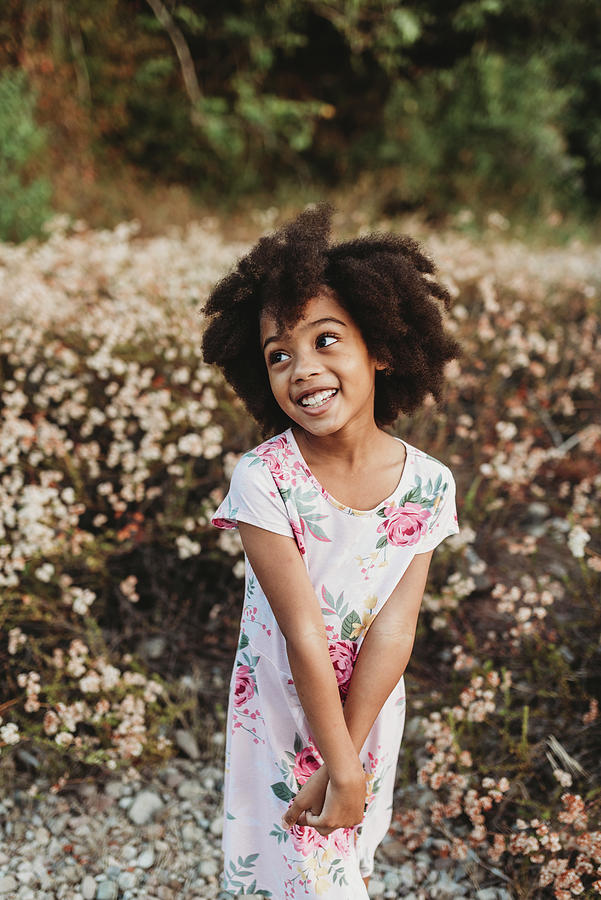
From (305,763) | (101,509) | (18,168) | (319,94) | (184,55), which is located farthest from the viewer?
(319,94)

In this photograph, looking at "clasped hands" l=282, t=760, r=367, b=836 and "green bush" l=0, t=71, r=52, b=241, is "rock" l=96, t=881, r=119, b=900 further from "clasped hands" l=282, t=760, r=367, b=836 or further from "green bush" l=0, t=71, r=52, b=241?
"green bush" l=0, t=71, r=52, b=241

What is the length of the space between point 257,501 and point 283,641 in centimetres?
34

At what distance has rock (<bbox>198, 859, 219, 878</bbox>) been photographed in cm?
214

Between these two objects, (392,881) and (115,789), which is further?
(115,789)

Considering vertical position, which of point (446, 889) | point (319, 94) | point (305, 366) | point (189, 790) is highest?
point (319, 94)

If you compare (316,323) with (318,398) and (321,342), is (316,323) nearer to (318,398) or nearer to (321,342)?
(321,342)

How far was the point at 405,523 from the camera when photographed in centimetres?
148

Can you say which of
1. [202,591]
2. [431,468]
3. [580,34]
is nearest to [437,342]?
[431,468]

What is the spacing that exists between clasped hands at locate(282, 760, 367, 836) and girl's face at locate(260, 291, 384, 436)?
664 millimetres

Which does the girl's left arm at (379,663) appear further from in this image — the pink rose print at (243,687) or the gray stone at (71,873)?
the gray stone at (71,873)

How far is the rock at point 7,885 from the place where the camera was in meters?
2.02

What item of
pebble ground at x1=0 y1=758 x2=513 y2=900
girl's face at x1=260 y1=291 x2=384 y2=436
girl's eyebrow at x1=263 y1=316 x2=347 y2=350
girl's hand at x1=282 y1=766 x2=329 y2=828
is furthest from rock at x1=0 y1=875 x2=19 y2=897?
girl's eyebrow at x1=263 y1=316 x2=347 y2=350

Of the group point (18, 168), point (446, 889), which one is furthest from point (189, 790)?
point (18, 168)

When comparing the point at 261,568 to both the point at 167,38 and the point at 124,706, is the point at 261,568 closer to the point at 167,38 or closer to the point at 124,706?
the point at 124,706
